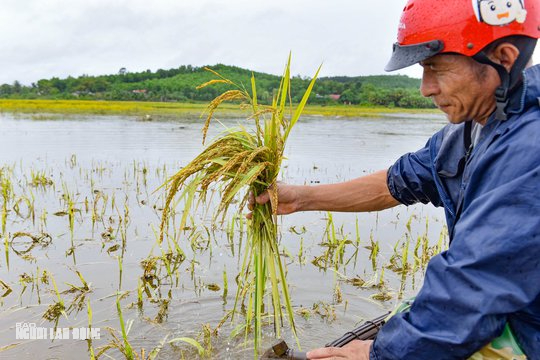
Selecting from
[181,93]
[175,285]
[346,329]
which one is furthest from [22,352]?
[181,93]

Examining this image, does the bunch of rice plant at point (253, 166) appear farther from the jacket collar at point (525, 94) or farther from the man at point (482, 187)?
the jacket collar at point (525, 94)

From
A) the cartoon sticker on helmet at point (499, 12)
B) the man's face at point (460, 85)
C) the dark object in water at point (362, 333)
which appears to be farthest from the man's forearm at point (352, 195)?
the cartoon sticker on helmet at point (499, 12)

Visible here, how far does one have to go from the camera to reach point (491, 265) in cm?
181

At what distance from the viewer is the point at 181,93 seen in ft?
235

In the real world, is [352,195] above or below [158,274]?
above

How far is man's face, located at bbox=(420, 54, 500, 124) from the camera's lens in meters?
2.14

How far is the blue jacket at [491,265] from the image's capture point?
1784 millimetres

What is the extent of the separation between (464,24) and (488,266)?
1053mm

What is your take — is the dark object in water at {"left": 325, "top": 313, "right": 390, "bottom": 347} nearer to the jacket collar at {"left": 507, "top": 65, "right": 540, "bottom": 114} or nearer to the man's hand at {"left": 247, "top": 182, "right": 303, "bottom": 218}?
the man's hand at {"left": 247, "top": 182, "right": 303, "bottom": 218}

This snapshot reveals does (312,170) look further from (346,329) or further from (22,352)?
(22,352)

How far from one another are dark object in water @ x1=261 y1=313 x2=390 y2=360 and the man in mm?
340

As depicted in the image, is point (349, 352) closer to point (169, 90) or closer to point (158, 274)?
point (158, 274)

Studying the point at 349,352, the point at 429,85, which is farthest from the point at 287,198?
the point at 429,85

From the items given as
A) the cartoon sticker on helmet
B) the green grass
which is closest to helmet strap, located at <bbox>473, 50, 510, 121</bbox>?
the cartoon sticker on helmet
